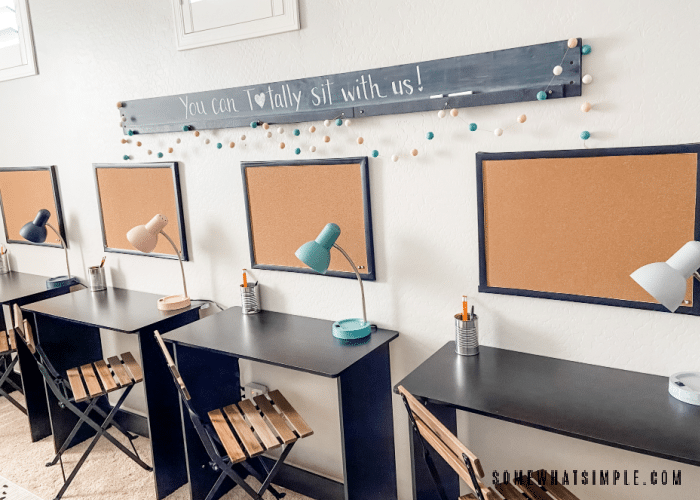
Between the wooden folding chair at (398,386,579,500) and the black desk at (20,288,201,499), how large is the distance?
137cm

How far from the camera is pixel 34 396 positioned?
11.1 ft

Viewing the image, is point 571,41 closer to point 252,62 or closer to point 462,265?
point 462,265

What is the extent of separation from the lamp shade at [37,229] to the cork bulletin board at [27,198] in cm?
19

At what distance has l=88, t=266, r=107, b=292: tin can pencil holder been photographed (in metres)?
3.35

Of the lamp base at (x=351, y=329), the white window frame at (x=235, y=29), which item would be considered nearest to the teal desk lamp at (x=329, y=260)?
the lamp base at (x=351, y=329)

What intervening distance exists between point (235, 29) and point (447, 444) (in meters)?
1.94

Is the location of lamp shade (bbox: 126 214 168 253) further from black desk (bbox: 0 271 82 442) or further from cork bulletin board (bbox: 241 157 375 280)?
black desk (bbox: 0 271 82 442)

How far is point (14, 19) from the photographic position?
3.49 metres

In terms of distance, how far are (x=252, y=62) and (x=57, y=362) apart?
195 cm

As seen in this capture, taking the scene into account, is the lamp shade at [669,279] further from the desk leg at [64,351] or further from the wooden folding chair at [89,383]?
the desk leg at [64,351]

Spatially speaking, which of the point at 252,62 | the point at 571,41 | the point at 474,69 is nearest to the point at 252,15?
the point at 252,62

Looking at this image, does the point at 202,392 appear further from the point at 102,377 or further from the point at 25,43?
the point at 25,43

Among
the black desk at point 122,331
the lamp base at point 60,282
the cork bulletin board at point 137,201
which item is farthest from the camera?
the lamp base at point 60,282

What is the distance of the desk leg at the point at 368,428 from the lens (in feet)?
7.04
